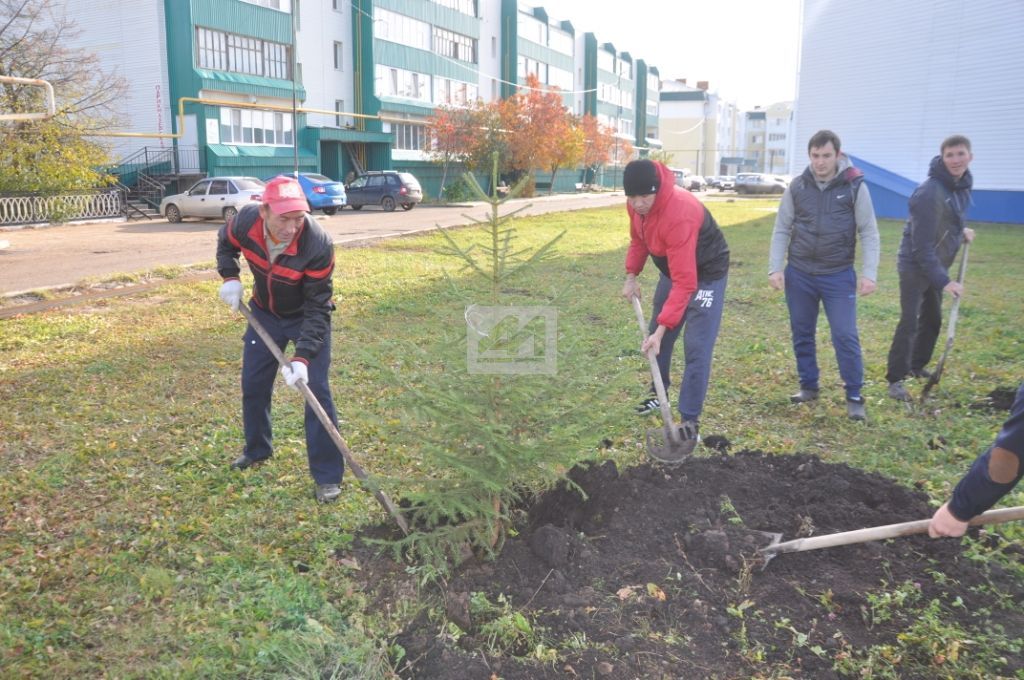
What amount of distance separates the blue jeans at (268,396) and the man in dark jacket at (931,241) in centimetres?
426

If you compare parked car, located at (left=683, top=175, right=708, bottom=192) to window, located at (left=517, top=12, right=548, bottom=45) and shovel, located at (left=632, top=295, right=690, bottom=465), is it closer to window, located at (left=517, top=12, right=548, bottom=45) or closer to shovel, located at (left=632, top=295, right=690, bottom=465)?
window, located at (left=517, top=12, right=548, bottom=45)

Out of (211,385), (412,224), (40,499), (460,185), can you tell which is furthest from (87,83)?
(40,499)

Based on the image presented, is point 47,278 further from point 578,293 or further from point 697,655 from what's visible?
point 697,655

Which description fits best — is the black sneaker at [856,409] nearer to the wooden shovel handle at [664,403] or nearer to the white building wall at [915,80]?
the wooden shovel handle at [664,403]

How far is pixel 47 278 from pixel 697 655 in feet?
38.5

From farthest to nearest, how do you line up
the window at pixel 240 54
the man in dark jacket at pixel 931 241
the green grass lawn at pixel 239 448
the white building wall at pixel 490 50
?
the white building wall at pixel 490 50, the window at pixel 240 54, the man in dark jacket at pixel 931 241, the green grass lawn at pixel 239 448

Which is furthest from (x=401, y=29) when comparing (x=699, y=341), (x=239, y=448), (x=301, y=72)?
(x=699, y=341)

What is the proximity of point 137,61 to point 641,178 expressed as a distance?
33.2 m

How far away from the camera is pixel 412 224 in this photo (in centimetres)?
2275

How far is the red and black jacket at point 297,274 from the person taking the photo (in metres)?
4.20

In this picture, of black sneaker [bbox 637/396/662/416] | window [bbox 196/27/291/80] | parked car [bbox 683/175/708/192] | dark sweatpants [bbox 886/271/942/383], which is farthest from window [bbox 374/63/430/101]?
black sneaker [bbox 637/396/662/416]

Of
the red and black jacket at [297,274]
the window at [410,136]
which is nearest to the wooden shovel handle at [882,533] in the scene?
the red and black jacket at [297,274]

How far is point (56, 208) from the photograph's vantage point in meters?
22.7

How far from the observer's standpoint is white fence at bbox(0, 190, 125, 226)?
22.0 meters
